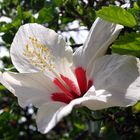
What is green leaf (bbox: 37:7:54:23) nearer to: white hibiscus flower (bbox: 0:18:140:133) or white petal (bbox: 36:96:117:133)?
white hibiscus flower (bbox: 0:18:140:133)

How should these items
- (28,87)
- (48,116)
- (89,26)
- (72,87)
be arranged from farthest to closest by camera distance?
(89,26) < (72,87) < (28,87) < (48,116)

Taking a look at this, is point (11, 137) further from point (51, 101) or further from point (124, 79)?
point (124, 79)

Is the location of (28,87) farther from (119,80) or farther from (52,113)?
(119,80)

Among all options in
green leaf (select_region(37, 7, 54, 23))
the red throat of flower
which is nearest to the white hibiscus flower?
the red throat of flower

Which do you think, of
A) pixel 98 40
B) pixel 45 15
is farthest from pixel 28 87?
pixel 45 15

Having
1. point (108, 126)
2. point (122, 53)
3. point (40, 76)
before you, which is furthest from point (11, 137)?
point (122, 53)

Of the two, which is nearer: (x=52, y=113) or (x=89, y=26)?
(x=52, y=113)
